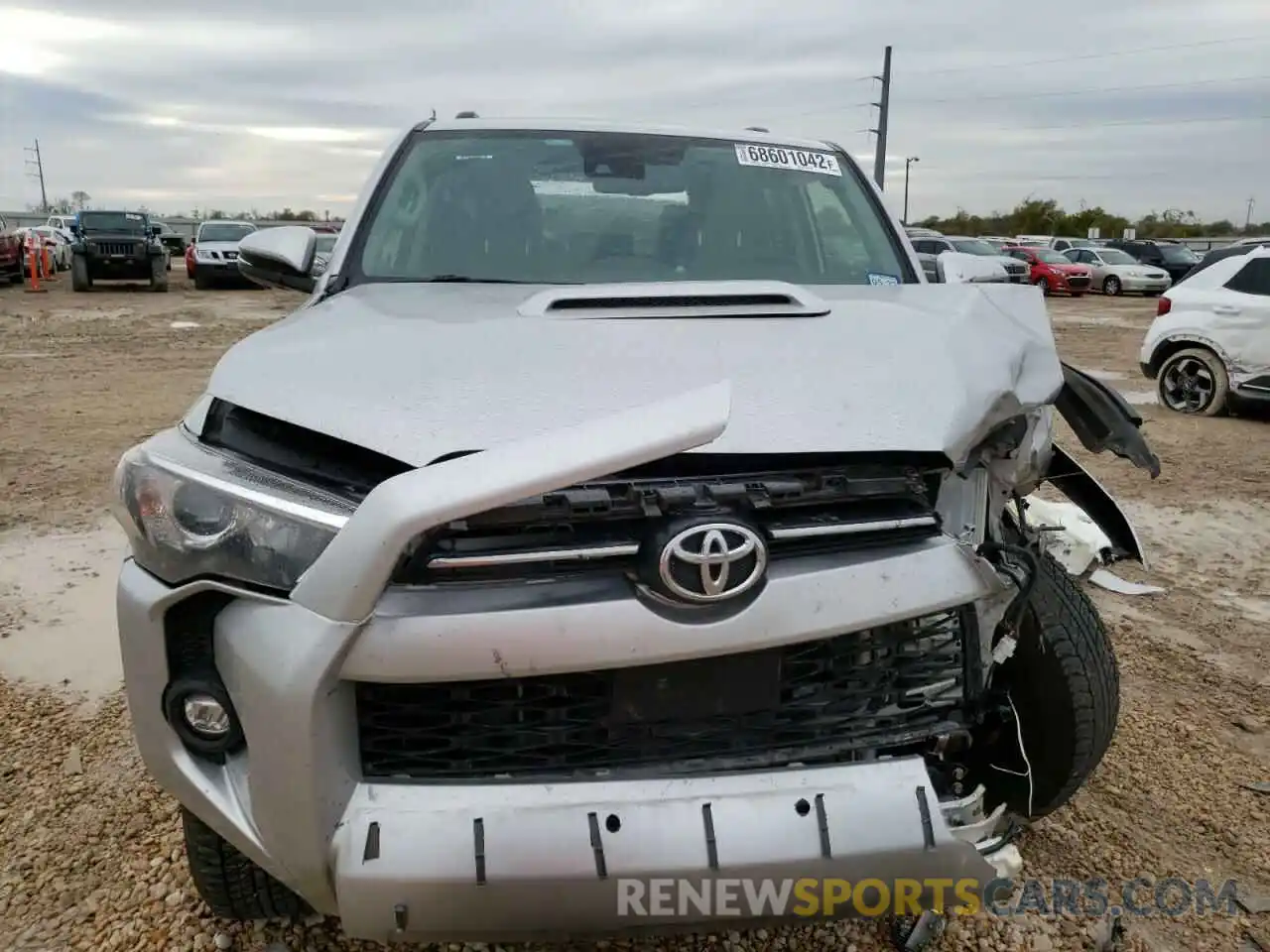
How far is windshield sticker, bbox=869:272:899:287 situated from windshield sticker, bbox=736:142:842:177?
0.54 m

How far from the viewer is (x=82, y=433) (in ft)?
23.3

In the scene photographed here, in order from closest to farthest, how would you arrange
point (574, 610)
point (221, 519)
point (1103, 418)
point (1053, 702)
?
point (574, 610) < point (221, 519) < point (1053, 702) < point (1103, 418)

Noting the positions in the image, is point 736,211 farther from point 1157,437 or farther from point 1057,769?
point 1157,437

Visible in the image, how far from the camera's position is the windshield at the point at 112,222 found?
69.1 ft

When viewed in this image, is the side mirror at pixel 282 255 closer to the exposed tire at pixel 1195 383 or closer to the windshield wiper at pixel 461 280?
the windshield wiper at pixel 461 280

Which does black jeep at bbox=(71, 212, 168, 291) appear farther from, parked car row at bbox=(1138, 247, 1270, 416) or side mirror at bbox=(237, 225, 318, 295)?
side mirror at bbox=(237, 225, 318, 295)

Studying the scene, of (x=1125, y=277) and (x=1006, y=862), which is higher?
(x=1006, y=862)

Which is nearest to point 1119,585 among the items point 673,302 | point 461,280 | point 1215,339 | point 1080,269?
point 673,302

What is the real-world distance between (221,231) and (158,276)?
2250mm

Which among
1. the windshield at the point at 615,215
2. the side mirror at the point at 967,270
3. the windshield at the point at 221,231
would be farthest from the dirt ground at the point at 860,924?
the windshield at the point at 221,231

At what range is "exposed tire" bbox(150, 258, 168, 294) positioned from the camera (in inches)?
830

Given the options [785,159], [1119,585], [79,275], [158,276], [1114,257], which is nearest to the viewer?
[785,159]

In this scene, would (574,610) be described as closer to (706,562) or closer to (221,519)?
(706,562)

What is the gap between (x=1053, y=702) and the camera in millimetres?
2104
